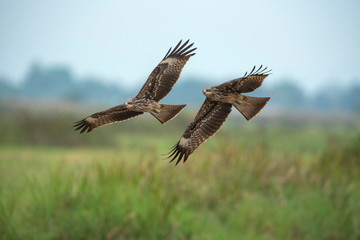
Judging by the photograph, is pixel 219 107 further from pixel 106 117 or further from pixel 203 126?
pixel 106 117

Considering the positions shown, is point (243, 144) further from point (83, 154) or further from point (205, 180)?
point (83, 154)

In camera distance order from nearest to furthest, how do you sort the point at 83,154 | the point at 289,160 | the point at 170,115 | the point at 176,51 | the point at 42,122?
1. the point at 170,115
2. the point at 176,51
3. the point at 289,160
4. the point at 83,154
5. the point at 42,122

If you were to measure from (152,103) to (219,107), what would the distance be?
1.02ft

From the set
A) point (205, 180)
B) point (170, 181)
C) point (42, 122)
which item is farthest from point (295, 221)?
point (42, 122)

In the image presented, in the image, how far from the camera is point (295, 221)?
904cm

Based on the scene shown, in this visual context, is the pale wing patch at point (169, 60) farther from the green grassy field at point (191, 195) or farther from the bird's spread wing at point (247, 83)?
the green grassy field at point (191, 195)

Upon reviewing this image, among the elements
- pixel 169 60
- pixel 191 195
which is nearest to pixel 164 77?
pixel 169 60

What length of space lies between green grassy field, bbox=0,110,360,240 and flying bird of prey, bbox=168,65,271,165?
526cm

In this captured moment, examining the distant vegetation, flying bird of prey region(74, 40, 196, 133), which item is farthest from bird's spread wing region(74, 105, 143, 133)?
the distant vegetation

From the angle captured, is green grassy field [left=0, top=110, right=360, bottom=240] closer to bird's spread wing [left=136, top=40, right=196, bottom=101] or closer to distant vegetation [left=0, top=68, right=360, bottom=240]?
distant vegetation [left=0, top=68, right=360, bottom=240]

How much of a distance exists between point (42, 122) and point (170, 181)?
9755 millimetres

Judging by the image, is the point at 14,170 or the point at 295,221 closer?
the point at 295,221

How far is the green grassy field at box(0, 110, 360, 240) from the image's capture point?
679 cm

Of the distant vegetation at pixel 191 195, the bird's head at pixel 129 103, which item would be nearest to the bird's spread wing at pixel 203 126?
the bird's head at pixel 129 103
